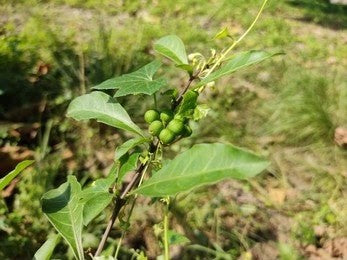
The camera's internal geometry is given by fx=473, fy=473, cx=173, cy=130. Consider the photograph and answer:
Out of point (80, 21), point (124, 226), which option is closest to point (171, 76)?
point (80, 21)

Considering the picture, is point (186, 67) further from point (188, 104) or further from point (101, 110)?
point (101, 110)

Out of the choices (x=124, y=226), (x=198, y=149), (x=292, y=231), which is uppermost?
(x=198, y=149)

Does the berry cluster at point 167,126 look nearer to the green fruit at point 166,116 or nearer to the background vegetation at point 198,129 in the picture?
the green fruit at point 166,116

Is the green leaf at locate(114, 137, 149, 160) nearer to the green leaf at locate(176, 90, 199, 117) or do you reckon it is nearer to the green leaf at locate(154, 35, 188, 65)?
the green leaf at locate(176, 90, 199, 117)

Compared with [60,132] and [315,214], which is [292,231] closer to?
[315,214]

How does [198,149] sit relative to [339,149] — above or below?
above

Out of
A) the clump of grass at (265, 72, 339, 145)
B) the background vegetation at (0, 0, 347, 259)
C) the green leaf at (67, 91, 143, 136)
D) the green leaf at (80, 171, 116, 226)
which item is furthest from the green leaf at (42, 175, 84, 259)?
the clump of grass at (265, 72, 339, 145)
